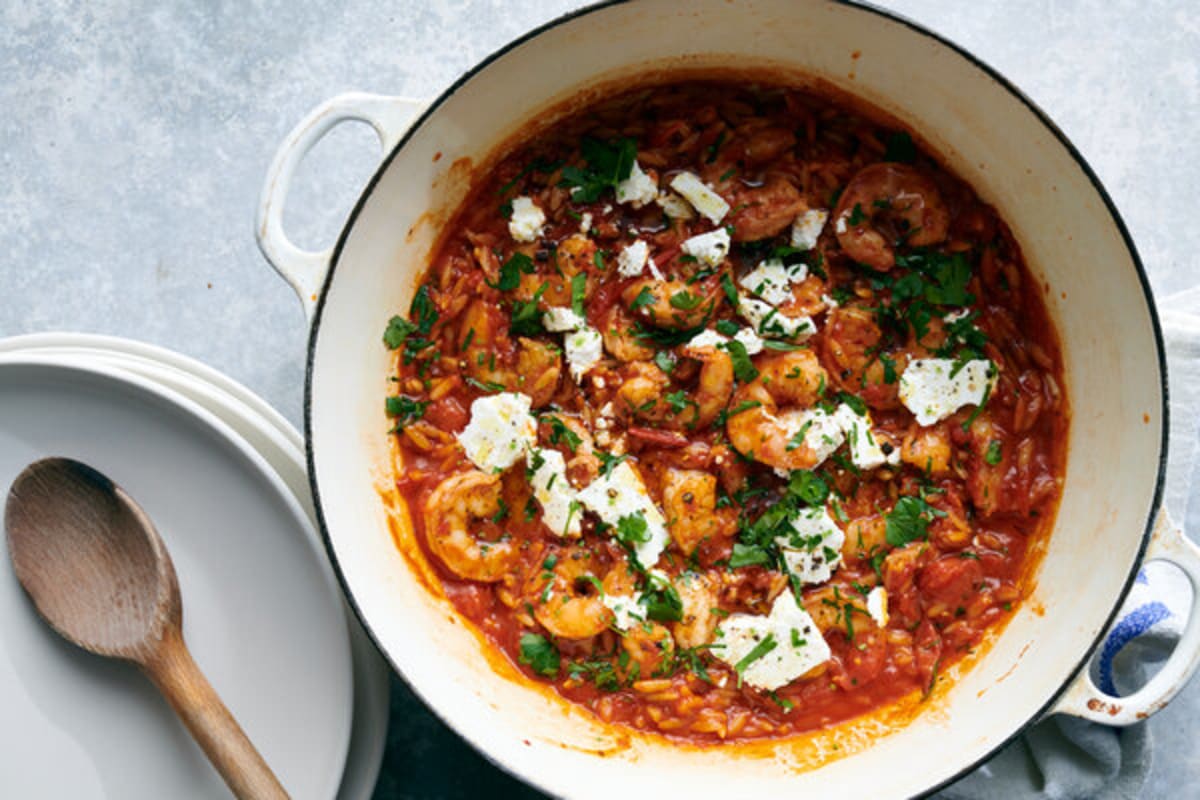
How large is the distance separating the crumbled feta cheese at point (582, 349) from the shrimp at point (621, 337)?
3 centimetres

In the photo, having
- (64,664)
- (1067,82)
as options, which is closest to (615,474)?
(64,664)

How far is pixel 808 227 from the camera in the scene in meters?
3.55

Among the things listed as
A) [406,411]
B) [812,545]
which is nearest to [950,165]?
[812,545]

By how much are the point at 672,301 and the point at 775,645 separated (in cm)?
105

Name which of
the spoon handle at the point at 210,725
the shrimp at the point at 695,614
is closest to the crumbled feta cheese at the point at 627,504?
the shrimp at the point at 695,614

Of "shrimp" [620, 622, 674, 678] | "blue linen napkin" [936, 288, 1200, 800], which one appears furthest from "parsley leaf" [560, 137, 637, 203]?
"blue linen napkin" [936, 288, 1200, 800]

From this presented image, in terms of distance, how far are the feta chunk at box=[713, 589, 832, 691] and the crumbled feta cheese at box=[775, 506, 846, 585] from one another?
0.08 m

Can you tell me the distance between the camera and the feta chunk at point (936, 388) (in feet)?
11.6

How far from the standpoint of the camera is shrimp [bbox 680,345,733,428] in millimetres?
3490

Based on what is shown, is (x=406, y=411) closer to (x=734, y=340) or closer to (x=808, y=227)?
(x=734, y=340)

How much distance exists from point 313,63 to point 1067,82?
245 cm

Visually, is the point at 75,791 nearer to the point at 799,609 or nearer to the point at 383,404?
the point at 383,404

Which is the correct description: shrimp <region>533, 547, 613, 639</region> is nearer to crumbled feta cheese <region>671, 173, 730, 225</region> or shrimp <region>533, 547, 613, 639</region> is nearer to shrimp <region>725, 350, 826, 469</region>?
shrimp <region>725, 350, 826, 469</region>

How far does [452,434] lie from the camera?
363 cm
